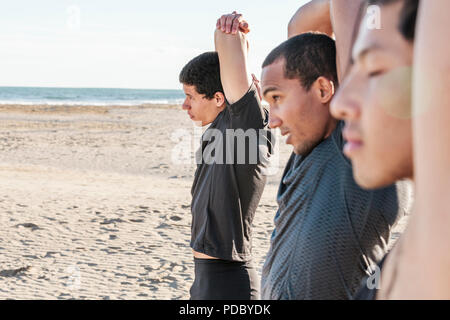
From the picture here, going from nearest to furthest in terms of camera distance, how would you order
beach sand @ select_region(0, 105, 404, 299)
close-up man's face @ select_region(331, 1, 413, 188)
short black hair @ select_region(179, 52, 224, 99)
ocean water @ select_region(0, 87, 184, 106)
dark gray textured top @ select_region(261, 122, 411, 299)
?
close-up man's face @ select_region(331, 1, 413, 188) < dark gray textured top @ select_region(261, 122, 411, 299) < short black hair @ select_region(179, 52, 224, 99) < beach sand @ select_region(0, 105, 404, 299) < ocean water @ select_region(0, 87, 184, 106)

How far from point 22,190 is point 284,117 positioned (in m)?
9.78

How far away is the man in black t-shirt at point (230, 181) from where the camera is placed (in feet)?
8.57

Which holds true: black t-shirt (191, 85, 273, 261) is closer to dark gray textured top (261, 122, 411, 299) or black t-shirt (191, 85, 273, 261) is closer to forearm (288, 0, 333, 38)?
forearm (288, 0, 333, 38)

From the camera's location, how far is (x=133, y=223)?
8.24 m

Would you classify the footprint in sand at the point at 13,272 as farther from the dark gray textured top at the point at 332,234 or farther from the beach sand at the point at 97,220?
the dark gray textured top at the point at 332,234

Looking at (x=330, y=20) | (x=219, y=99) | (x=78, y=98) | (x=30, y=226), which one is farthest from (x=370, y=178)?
(x=78, y=98)

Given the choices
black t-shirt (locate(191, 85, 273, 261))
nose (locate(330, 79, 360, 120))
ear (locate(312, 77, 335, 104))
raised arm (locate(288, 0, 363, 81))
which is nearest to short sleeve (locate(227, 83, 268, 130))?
black t-shirt (locate(191, 85, 273, 261))

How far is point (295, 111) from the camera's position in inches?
67.7

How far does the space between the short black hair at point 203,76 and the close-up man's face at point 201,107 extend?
0.02 m

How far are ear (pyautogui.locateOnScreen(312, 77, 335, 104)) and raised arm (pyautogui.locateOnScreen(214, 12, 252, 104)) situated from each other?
0.96 m

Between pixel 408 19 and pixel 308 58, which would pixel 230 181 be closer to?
pixel 308 58

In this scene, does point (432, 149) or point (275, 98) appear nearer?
point (432, 149)

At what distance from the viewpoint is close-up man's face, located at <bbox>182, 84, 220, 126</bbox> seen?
9.95 ft

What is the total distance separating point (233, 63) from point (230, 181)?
61cm
